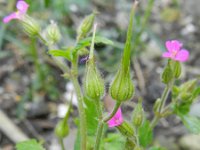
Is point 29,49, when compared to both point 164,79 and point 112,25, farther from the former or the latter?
point 164,79

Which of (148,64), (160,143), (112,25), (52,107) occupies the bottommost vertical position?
(160,143)

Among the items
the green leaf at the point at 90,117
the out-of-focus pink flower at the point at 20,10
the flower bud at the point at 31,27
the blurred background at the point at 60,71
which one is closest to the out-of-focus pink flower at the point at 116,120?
the green leaf at the point at 90,117

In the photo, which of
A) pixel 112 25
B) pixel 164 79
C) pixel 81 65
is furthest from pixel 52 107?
pixel 164 79

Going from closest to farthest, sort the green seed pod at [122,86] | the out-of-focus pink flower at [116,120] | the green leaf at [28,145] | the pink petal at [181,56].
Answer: the green seed pod at [122,86] → the out-of-focus pink flower at [116,120] → the pink petal at [181,56] → the green leaf at [28,145]

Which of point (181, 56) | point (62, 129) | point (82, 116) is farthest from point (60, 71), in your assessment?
point (181, 56)

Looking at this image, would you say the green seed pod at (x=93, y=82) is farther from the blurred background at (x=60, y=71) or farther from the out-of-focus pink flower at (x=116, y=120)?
the blurred background at (x=60, y=71)

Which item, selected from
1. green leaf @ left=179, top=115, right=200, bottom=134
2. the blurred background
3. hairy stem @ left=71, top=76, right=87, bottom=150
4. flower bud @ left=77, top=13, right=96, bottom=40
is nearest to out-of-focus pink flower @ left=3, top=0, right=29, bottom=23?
flower bud @ left=77, top=13, right=96, bottom=40

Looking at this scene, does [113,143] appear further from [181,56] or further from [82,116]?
[181,56]

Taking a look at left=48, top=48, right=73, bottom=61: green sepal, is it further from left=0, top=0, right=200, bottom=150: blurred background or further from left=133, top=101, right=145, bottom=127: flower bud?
left=0, top=0, right=200, bottom=150: blurred background
